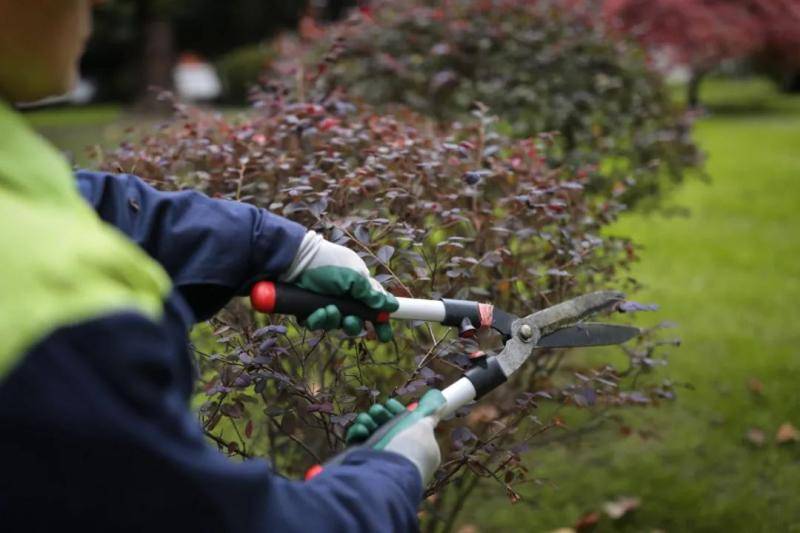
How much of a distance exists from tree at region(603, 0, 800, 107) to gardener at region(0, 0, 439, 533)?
14.6 metres

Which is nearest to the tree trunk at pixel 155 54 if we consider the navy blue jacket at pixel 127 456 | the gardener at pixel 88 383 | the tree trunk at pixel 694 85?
the tree trunk at pixel 694 85

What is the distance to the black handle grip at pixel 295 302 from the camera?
1704 mm

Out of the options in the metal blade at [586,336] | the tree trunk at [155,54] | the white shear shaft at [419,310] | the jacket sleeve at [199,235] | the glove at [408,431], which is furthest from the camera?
the tree trunk at [155,54]

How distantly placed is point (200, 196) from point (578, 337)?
2.87 feet

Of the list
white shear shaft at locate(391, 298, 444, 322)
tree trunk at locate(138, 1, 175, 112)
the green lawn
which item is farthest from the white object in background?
white shear shaft at locate(391, 298, 444, 322)

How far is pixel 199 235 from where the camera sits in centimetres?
169

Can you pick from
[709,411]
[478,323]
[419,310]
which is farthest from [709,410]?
[419,310]

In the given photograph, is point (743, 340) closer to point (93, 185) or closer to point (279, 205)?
point (279, 205)

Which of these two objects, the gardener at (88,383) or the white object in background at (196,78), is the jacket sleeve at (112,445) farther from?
the white object in background at (196,78)

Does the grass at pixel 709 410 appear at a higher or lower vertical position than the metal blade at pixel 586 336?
lower

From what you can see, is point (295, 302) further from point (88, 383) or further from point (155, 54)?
point (155, 54)

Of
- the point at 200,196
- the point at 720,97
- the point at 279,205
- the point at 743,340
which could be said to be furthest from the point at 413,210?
the point at 720,97

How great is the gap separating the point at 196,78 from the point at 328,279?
27225 millimetres

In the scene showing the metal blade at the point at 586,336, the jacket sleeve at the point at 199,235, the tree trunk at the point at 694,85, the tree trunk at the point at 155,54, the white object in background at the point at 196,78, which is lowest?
the white object in background at the point at 196,78
